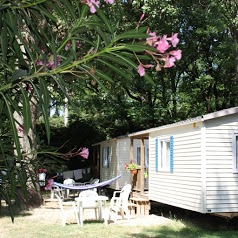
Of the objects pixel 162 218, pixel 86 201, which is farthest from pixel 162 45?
pixel 162 218

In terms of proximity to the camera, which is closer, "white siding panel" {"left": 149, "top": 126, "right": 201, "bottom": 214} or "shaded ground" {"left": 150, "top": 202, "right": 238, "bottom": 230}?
"white siding panel" {"left": 149, "top": 126, "right": 201, "bottom": 214}

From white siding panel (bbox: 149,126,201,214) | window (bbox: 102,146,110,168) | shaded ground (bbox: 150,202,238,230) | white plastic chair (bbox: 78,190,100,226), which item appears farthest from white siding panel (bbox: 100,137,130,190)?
white plastic chair (bbox: 78,190,100,226)

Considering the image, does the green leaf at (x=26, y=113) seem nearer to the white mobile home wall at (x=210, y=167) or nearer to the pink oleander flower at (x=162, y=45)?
the pink oleander flower at (x=162, y=45)

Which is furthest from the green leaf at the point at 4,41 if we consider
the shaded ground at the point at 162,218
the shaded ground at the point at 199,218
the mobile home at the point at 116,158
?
the mobile home at the point at 116,158

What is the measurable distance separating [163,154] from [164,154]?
0.05 metres

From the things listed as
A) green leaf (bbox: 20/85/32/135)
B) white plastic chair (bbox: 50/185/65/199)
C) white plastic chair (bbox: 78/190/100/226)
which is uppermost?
green leaf (bbox: 20/85/32/135)

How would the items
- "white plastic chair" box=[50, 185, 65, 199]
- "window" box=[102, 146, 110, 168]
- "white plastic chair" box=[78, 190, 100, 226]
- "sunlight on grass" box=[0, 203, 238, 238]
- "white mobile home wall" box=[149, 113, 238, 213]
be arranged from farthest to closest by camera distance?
"window" box=[102, 146, 110, 168] < "white plastic chair" box=[50, 185, 65, 199] < "white plastic chair" box=[78, 190, 100, 226] < "white mobile home wall" box=[149, 113, 238, 213] < "sunlight on grass" box=[0, 203, 238, 238]

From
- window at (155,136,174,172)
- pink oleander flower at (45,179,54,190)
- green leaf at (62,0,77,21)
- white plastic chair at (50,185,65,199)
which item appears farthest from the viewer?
white plastic chair at (50,185,65,199)

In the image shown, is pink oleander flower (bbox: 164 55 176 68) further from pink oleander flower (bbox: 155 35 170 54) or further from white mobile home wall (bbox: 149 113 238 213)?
white mobile home wall (bbox: 149 113 238 213)

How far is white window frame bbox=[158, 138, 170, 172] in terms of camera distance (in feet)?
38.6

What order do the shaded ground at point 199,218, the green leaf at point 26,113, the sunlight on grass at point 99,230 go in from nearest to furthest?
the green leaf at point 26,113 → the sunlight on grass at point 99,230 → the shaded ground at point 199,218

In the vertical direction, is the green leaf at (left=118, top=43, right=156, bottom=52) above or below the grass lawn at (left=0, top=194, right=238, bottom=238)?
above

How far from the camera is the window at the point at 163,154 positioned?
1171cm

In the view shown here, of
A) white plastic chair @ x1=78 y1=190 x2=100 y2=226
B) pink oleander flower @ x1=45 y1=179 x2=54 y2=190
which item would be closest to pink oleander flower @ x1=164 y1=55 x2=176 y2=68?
pink oleander flower @ x1=45 y1=179 x2=54 y2=190
